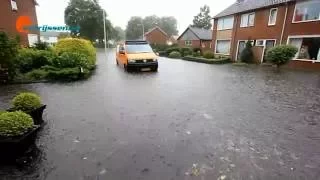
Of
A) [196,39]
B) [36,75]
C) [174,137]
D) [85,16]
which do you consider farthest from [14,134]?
[85,16]

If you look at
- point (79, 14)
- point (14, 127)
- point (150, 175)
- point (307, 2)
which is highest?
point (79, 14)

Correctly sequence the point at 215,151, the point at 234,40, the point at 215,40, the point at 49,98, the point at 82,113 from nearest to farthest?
the point at 215,151 < the point at 82,113 < the point at 49,98 < the point at 234,40 < the point at 215,40

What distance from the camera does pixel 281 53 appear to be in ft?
54.3

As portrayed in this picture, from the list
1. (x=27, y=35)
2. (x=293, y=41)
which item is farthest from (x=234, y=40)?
(x=27, y=35)

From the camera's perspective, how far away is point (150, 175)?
3.36m

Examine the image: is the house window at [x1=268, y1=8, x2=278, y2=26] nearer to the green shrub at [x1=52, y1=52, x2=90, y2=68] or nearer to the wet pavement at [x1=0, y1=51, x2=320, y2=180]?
the wet pavement at [x1=0, y1=51, x2=320, y2=180]

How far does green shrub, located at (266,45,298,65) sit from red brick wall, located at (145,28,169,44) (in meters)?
42.6

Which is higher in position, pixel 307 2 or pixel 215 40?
pixel 307 2

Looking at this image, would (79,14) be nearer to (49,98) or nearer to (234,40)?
(234,40)

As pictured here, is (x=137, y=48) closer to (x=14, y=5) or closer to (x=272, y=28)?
(x=272, y=28)

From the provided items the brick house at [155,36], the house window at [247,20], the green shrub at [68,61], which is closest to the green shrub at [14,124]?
the green shrub at [68,61]

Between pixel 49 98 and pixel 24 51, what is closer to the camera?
pixel 49 98

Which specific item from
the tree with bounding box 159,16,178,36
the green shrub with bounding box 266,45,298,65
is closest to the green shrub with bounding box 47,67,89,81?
the green shrub with bounding box 266,45,298,65

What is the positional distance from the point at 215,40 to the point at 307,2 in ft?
40.5
